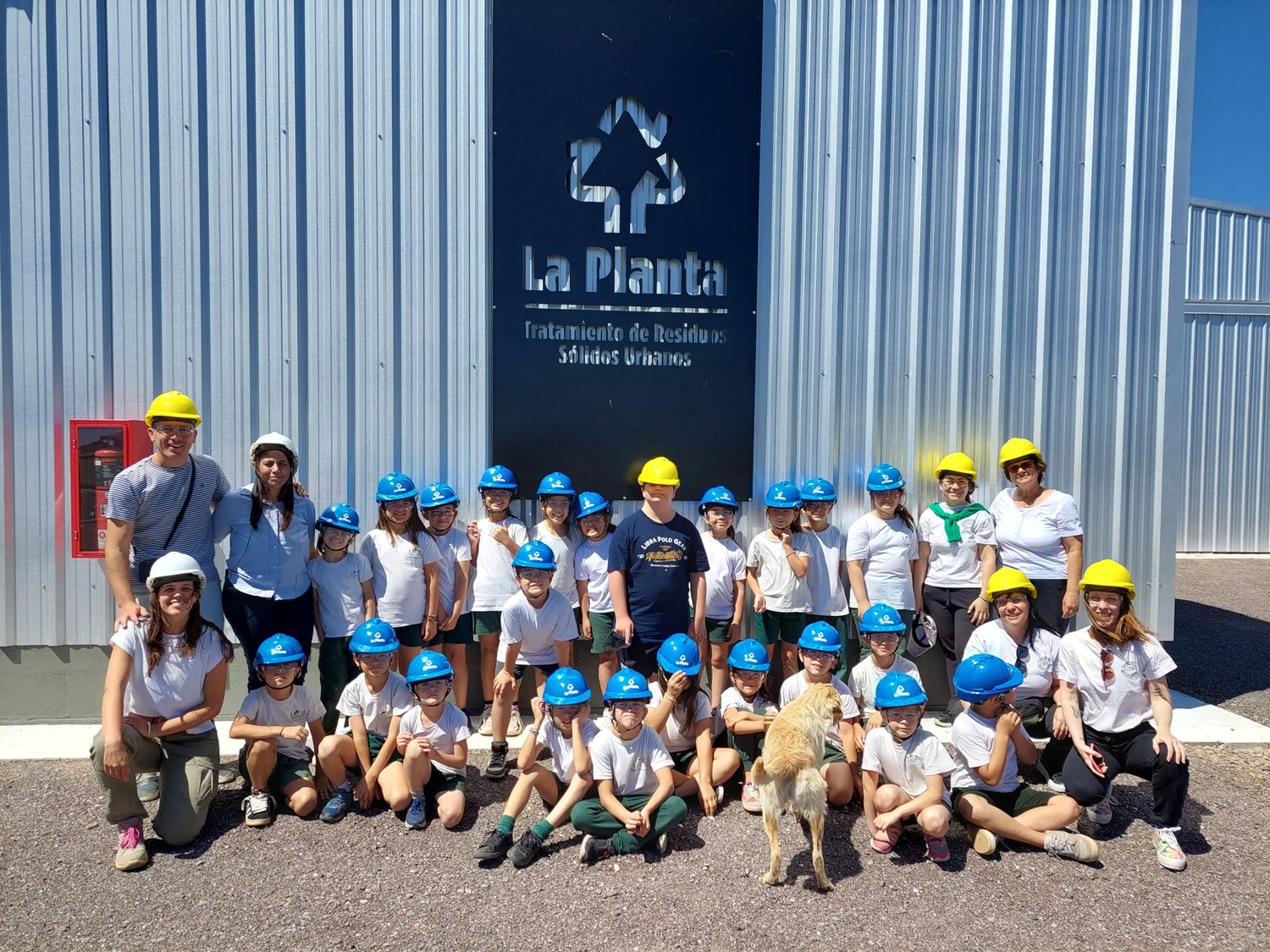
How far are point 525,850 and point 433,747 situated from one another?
0.78 m

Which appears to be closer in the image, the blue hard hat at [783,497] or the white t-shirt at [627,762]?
the white t-shirt at [627,762]

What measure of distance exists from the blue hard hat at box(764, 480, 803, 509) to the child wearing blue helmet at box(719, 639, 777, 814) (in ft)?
3.89

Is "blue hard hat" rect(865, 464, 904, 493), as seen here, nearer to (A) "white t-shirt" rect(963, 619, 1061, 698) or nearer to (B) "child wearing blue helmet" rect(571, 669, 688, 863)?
(A) "white t-shirt" rect(963, 619, 1061, 698)

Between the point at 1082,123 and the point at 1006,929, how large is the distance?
20.1 ft

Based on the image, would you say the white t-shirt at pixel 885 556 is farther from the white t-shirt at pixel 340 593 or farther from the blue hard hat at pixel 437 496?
the white t-shirt at pixel 340 593

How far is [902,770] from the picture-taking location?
396 centimetres

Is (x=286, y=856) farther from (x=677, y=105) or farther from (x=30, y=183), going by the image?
(x=677, y=105)

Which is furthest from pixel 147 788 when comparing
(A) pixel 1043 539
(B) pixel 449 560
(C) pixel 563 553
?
(A) pixel 1043 539

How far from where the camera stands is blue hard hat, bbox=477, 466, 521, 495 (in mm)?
5457

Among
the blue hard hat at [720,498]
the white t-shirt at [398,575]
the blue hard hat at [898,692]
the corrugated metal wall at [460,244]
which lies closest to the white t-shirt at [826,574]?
the blue hard hat at [720,498]

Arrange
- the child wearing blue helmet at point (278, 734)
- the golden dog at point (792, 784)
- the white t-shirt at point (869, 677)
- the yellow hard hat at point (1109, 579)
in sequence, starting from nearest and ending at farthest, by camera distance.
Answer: the golden dog at point (792, 784) < the child wearing blue helmet at point (278, 734) < the yellow hard hat at point (1109, 579) < the white t-shirt at point (869, 677)

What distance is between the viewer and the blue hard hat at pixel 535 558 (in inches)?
190

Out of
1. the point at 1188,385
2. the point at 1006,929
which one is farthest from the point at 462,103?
the point at 1188,385

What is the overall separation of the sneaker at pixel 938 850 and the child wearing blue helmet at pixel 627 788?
1.26 m
